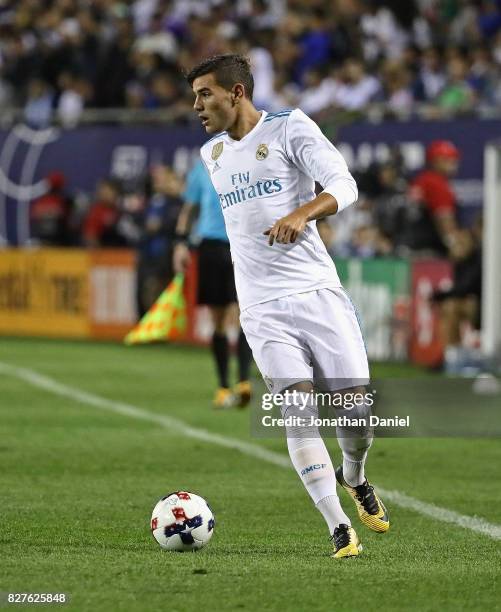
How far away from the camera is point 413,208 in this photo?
17891 mm

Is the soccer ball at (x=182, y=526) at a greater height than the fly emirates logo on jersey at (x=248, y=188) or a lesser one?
lesser

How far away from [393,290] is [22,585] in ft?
39.5

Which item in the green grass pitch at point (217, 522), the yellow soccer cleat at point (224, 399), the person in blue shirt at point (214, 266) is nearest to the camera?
the green grass pitch at point (217, 522)

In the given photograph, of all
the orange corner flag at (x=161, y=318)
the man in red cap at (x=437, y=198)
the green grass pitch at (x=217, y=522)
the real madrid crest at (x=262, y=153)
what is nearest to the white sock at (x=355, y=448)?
the green grass pitch at (x=217, y=522)

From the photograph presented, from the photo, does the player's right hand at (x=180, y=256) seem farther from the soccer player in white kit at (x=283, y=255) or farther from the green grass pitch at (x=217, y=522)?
the soccer player in white kit at (x=283, y=255)

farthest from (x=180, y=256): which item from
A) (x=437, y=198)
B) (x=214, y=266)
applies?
(x=437, y=198)

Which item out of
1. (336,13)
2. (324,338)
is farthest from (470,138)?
(324,338)

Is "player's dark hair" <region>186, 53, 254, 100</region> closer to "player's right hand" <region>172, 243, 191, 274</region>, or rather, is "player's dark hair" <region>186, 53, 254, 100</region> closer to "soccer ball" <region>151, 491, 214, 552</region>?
"soccer ball" <region>151, 491, 214, 552</region>

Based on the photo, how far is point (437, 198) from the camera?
17.7 meters

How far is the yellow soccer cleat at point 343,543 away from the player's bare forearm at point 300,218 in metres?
1.20

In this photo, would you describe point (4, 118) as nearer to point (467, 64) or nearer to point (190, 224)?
point (467, 64)

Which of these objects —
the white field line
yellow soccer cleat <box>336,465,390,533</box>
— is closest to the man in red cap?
the white field line

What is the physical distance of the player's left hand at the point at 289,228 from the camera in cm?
647

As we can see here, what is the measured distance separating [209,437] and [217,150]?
15.2ft
